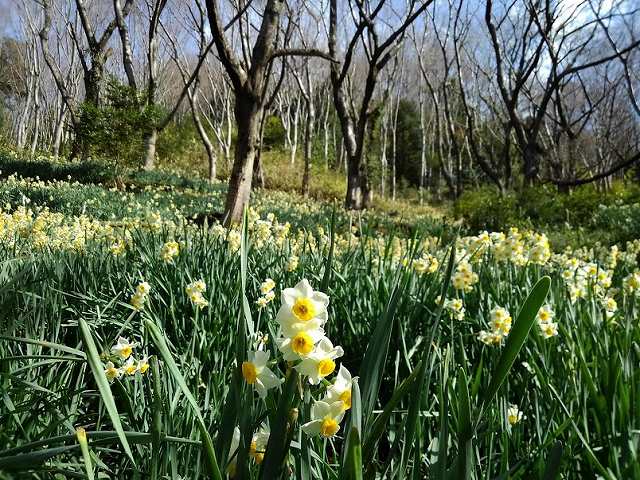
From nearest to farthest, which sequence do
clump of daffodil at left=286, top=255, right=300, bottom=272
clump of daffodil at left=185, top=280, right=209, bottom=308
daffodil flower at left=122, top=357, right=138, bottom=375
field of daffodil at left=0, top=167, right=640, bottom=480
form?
field of daffodil at left=0, top=167, right=640, bottom=480
daffodil flower at left=122, top=357, right=138, bottom=375
clump of daffodil at left=185, top=280, right=209, bottom=308
clump of daffodil at left=286, top=255, right=300, bottom=272

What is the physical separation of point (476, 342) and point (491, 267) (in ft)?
2.10

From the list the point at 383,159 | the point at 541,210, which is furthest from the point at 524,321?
the point at 383,159

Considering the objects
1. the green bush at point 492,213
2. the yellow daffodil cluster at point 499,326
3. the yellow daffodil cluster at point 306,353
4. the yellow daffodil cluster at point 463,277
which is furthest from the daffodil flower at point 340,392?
the green bush at point 492,213

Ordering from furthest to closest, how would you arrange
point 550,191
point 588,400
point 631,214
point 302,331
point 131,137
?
1. point 131,137
2. point 550,191
3. point 631,214
4. point 588,400
5. point 302,331

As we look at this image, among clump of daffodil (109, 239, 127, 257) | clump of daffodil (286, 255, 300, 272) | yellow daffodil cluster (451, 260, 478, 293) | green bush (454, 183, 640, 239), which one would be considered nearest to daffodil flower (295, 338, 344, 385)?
yellow daffodil cluster (451, 260, 478, 293)

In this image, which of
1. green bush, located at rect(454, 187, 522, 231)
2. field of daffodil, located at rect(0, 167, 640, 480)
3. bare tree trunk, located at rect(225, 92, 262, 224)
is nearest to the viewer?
field of daffodil, located at rect(0, 167, 640, 480)

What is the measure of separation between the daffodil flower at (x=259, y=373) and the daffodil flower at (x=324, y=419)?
6 cm

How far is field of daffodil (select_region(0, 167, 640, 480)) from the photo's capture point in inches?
24.6

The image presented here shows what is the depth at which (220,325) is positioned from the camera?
1.72m

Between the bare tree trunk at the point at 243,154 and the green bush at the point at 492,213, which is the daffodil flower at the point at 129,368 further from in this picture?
the green bush at the point at 492,213

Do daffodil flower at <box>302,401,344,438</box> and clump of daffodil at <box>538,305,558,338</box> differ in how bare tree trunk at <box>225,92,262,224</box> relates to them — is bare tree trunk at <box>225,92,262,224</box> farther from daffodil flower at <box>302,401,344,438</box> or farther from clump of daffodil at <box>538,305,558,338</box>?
daffodil flower at <box>302,401,344,438</box>

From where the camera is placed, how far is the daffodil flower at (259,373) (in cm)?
62

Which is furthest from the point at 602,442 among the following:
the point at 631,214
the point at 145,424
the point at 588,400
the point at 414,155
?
the point at 414,155

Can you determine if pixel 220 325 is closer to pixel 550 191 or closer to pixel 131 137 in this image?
pixel 550 191
